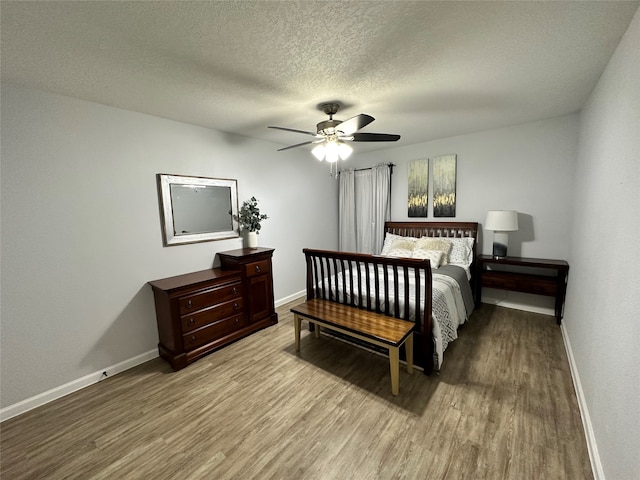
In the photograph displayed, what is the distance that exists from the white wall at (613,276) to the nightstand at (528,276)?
90 cm

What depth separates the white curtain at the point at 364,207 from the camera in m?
4.63

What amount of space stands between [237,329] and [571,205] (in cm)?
430

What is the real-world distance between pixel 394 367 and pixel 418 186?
314 cm

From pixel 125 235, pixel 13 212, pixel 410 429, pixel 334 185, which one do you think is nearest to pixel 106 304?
pixel 125 235

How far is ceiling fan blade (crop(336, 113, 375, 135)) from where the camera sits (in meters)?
2.03

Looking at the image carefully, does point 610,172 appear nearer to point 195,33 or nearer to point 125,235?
point 195,33

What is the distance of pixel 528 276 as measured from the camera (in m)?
3.23

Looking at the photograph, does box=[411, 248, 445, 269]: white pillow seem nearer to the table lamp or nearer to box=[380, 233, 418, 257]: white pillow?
box=[380, 233, 418, 257]: white pillow

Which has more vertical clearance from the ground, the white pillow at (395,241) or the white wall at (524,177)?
the white wall at (524,177)

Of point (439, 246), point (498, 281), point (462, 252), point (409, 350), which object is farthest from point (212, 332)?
point (498, 281)

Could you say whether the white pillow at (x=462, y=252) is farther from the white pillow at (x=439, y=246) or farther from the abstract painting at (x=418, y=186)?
the abstract painting at (x=418, y=186)

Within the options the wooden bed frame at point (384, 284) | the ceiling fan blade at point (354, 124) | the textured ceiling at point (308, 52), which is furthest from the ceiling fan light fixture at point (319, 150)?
the wooden bed frame at point (384, 284)

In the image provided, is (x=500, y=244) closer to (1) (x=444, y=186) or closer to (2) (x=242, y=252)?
(1) (x=444, y=186)

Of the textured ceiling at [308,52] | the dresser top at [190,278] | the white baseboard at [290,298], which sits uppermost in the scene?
the textured ceiling at [308,52]
